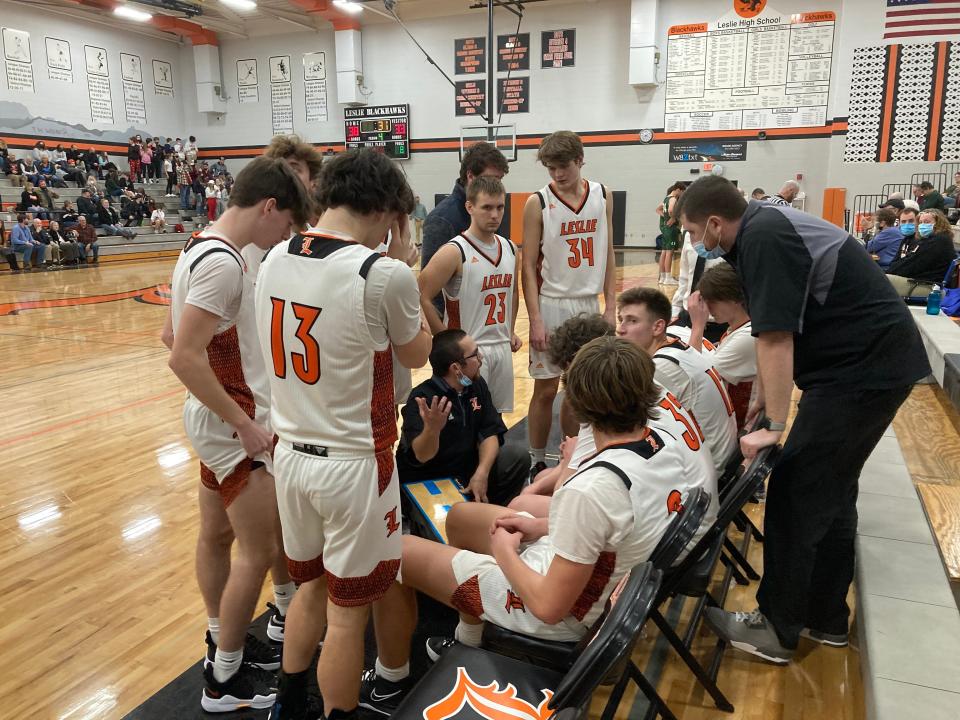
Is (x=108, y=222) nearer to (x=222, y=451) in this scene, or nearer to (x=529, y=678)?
(x=222, y=451)

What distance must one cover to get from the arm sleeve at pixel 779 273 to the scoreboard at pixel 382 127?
1960 cm

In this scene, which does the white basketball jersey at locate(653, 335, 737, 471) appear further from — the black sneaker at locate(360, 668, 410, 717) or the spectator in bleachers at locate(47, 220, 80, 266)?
the spectator in bleachers at locate(47, 220, 80, 266)

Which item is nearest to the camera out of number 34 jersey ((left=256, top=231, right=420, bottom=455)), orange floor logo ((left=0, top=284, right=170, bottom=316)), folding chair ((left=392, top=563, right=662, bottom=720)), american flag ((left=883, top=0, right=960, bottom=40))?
folding chair ((left=392, top=563, right=662, bottom=720))

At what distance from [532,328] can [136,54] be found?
23.8m

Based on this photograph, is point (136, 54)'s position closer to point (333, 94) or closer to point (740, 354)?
point (333, 94)

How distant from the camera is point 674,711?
7.48 ft

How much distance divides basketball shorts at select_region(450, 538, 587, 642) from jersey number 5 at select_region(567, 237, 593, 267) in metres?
2.20

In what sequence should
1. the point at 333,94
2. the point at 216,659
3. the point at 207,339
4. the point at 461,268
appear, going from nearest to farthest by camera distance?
1. the point at 207,339
2. the point at 216,659
3. the point at 461,268
4. the point at 333,94

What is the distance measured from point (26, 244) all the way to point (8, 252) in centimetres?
39

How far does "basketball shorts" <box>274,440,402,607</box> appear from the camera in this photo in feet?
5.99

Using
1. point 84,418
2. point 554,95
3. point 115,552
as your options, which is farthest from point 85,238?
point 115,552

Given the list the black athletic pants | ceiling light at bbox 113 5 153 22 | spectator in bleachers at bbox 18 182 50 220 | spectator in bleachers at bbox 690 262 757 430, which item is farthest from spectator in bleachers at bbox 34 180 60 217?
the black athletic pants

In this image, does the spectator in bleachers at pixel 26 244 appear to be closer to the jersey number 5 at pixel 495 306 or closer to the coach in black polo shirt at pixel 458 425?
the jersey number 5 at pixel 495 306

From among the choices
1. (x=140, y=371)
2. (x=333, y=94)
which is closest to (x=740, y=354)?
(x=140, y=371)
